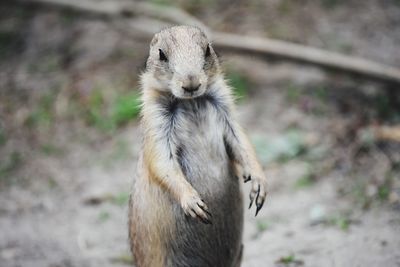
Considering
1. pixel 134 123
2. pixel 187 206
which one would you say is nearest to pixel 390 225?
pixel 187 206

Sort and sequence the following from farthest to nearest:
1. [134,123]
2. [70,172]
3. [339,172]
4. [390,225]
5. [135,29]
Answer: [135,29] → [134,123] → [70,172] → [339,172] → [390,225]

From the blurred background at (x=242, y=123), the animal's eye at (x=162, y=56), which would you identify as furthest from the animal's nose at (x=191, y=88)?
the blurred background at (x=242, y=123)

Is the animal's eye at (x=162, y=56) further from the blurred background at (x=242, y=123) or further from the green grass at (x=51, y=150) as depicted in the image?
the green grass at (x=51, y=150)

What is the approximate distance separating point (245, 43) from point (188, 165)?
4453mm

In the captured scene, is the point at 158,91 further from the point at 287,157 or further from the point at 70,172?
the point at 70,172

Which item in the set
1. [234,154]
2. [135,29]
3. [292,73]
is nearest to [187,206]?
[234,154]

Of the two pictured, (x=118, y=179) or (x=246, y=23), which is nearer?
(x=118, y=179)

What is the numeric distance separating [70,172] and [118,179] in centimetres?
78

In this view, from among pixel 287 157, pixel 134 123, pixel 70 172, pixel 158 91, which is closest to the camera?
pixel 158 91

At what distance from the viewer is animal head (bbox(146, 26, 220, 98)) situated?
4.27 metres

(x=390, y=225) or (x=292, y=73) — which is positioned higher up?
(x=292, y=73)

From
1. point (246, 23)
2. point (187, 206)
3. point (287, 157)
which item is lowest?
point (187, 206)

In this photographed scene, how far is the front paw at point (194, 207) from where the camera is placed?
13.8 feet

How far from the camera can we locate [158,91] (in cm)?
469
